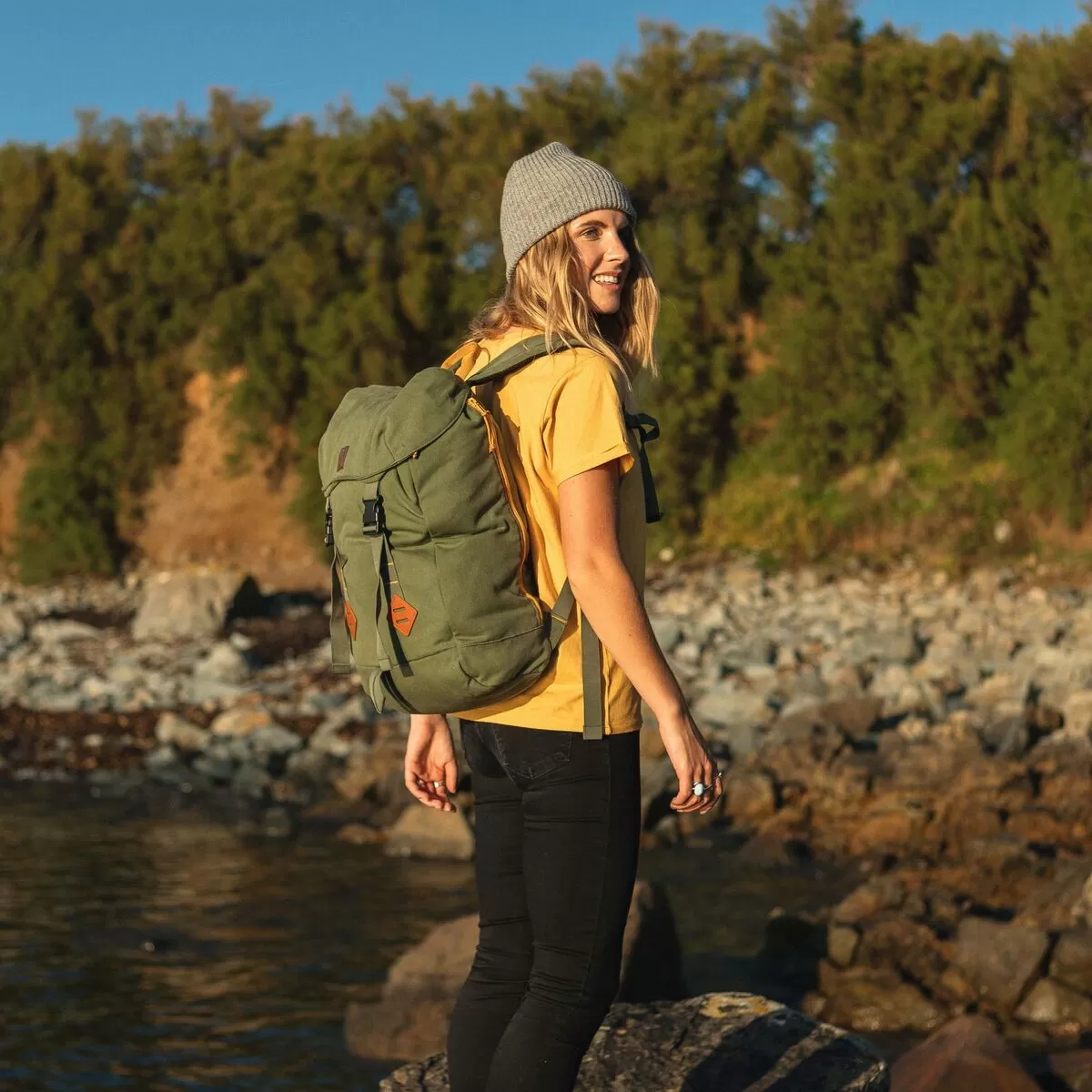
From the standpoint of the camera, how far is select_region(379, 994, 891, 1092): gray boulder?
342 centimetres

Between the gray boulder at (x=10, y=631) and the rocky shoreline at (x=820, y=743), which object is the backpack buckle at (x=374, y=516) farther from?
the gray boulder at (x=10, y=631)

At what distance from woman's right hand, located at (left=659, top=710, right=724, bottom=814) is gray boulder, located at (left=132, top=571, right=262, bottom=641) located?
1327cm

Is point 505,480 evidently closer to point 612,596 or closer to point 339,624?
point 612,596

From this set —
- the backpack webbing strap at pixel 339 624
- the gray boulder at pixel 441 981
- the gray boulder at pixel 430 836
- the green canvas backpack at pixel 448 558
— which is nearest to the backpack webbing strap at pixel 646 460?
the green canvas backpack at pixel 448 558

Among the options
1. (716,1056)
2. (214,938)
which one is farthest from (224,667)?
(716,1056)

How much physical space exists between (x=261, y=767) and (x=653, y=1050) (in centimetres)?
714

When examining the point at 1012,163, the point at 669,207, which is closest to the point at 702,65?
the point at 669,207

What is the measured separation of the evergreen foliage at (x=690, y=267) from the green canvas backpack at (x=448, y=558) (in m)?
13.5

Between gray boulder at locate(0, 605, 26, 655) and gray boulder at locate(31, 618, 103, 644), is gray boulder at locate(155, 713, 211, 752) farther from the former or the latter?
gray boulder at locate(31, 618, 103, 644)

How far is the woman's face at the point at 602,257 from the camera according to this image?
252 cm

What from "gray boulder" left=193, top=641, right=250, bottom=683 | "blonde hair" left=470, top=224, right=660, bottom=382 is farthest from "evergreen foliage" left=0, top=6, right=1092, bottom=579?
"blonde hair" left=470, top=224, right=660, bottom=382

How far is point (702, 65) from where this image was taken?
18109mm

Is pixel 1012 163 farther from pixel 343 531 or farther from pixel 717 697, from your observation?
pixel 343 531

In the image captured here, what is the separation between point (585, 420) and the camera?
7.74 feet
